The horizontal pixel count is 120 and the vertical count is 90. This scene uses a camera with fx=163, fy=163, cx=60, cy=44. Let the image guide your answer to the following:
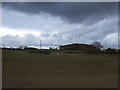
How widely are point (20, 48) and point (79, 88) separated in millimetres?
62555

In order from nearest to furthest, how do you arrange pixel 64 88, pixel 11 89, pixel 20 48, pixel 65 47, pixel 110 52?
pixel 11 89 → pixel 64 88 → pixel 110 52 → pixel 20 48 → pixel 65 47

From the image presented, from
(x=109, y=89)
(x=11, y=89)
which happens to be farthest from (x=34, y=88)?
(x=109, y=89)

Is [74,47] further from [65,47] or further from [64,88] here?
[64,88]

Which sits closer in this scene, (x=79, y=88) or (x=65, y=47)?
(x=79, y=88)

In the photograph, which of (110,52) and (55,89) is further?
(110,52)

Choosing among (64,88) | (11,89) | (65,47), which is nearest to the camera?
(11,89)

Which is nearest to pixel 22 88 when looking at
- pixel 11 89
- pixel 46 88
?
pixel 11 89

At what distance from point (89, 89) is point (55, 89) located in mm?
1318

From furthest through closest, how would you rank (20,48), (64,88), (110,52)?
(20,48) → (110,52) → (64,88)

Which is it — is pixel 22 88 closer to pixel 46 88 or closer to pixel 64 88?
pixel 46 88

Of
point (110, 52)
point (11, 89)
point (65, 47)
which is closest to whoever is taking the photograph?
point (11, 89)

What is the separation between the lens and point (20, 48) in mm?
66625

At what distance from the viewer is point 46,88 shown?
6293 millimetres

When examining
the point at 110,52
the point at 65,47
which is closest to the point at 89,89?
the point at 110,52
